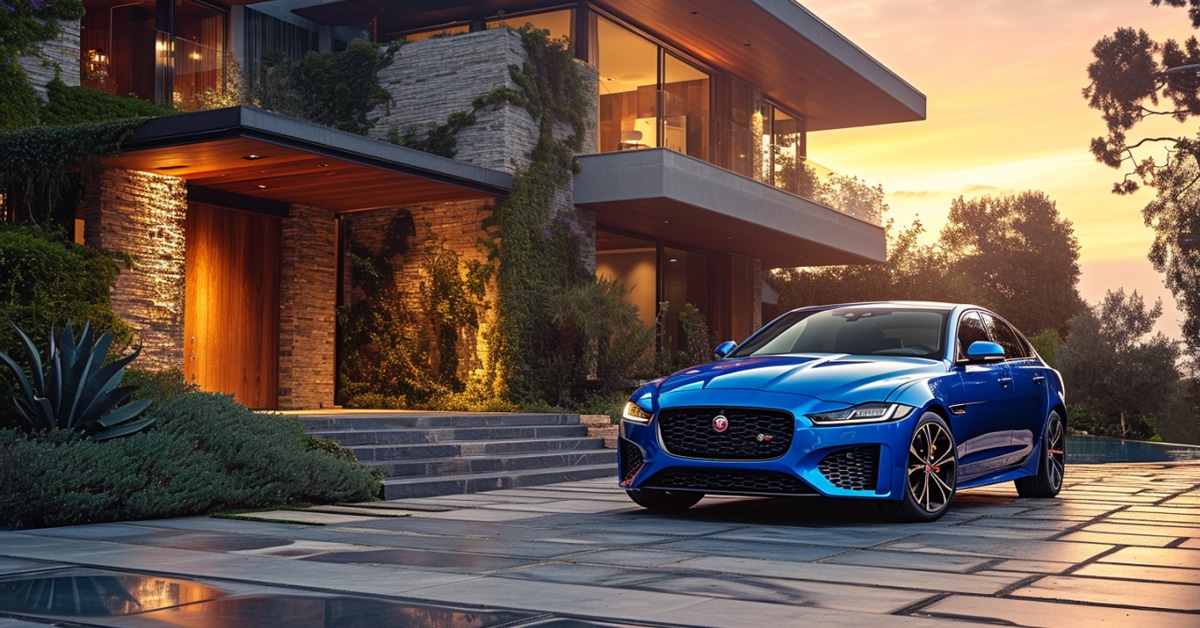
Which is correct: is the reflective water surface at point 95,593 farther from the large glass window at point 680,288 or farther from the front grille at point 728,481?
the large glass window at point 680,288

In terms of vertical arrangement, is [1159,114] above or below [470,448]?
above

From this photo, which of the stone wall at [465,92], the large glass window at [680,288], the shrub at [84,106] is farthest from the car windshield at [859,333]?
the large glass window at [680,288]

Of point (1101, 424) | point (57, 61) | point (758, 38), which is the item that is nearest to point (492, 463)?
point (57, 61)

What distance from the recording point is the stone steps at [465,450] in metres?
11.9

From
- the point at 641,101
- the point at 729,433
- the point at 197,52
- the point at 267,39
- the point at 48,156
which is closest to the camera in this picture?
the point at 729,433

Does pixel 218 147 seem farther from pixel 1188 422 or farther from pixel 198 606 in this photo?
pixel 1188 422

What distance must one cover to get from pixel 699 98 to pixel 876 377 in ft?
62.0

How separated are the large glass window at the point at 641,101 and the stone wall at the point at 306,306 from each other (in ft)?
17.4

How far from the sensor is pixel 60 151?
14.4m

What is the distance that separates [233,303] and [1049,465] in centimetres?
1217

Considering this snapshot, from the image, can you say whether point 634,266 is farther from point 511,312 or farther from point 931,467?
point 931,467

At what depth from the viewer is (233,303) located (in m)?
18.2

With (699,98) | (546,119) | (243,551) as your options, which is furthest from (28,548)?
(699,98)

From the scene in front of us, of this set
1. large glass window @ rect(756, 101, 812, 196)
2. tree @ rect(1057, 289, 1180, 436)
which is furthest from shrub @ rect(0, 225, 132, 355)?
tree @ rect(1057, 289, 1180, 436)
